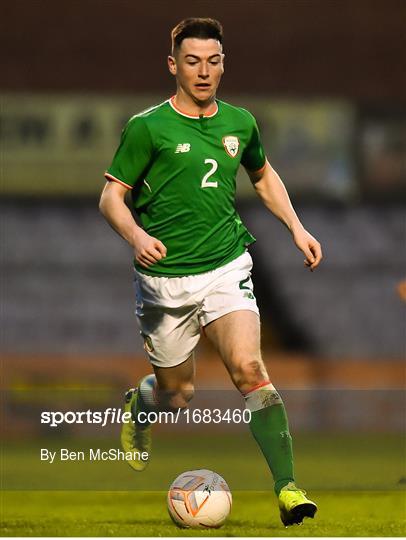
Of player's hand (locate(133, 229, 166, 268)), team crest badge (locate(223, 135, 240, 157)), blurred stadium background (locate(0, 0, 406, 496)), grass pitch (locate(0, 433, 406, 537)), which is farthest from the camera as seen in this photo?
blurred stadium background (locate(0, 0, 406, 496))

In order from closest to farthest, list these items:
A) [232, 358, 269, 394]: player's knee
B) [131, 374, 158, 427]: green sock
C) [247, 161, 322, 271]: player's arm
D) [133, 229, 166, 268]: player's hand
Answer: [133, 229, 166, 268]: player's hand < [232, 358, 269, 394]: player's knee < [247, 161, 322, 271]: player's arm < [131, 374, 158, 427]: green sock

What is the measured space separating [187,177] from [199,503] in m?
1.65

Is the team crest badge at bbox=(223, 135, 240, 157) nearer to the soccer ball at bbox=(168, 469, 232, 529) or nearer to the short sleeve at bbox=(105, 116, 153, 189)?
the short sleeve at bbox=(105, 116, 153, 189)

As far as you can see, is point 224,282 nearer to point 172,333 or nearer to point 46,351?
point 172,333

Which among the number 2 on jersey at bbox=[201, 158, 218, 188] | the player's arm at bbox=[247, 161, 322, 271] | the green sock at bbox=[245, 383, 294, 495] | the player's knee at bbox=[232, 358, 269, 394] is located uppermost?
the number 2 on jersey at bbox=[201, 158, 218, 188]

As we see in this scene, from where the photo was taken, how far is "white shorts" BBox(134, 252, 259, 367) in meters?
6.53

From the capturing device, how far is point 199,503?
649 centimetres

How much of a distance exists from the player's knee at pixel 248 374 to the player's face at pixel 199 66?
4.41 feet

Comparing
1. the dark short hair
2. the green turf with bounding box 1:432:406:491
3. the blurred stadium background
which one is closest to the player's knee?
the dark short hair

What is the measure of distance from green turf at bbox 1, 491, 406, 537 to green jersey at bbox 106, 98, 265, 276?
1384 millimetres

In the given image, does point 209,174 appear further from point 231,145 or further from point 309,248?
point 309,248

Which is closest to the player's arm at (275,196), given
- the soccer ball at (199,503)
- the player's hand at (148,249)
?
the player's hand at (148,249)

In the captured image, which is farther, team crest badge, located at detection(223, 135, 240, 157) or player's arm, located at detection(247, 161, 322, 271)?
player's arm, located at detection(247, 161, 322, 271)

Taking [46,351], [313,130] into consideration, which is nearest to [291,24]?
[313,130]
